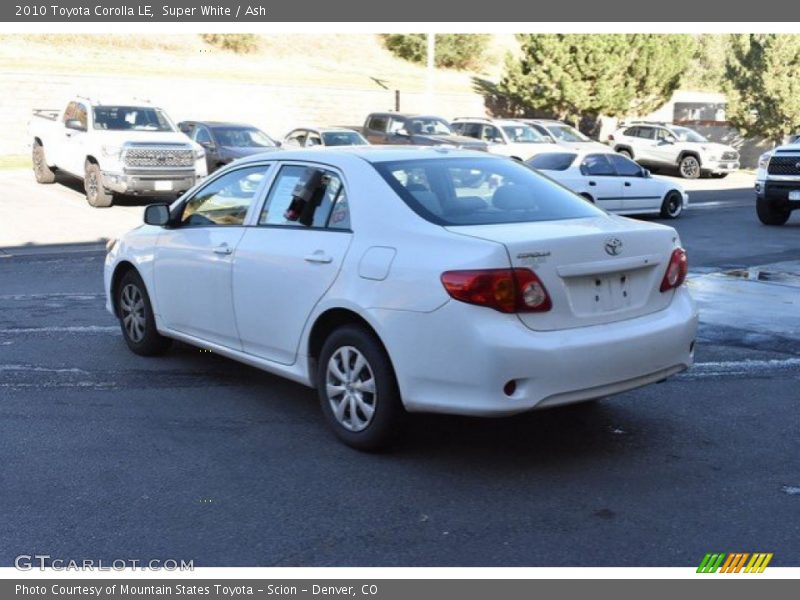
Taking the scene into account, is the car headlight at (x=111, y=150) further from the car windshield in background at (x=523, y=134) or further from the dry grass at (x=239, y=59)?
the dry grass at (x=239, y=59)

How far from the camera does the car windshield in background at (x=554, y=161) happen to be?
19391 millimetres

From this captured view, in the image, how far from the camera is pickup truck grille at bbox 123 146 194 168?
61.8 feet

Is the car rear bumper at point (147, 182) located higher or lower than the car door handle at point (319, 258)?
lower

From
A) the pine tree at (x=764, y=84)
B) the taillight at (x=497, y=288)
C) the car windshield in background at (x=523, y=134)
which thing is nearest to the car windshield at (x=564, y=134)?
the car windshield in background at (x=523, y=134)

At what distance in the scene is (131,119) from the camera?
2034 cm

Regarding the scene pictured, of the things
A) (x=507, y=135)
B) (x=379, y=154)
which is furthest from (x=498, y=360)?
(x=507, y=135)

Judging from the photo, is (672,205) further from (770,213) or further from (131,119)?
(131,119)

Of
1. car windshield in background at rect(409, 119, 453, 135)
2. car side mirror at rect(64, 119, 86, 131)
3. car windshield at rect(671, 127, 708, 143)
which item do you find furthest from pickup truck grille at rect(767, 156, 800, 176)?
car windshield at rect(671, 127, 708, 143)

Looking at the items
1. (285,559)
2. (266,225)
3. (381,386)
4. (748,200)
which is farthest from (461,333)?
(748,200)

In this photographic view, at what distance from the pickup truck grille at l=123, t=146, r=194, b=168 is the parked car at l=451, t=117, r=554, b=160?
381 inches

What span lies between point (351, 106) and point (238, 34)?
49.9 feet

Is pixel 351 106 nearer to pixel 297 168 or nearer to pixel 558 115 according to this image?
pixel 558 115

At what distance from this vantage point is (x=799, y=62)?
3738cm

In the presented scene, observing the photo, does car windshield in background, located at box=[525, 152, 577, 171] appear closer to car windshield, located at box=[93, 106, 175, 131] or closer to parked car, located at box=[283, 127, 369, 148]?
parked car, located at box=[283, 127, 369, 148]
